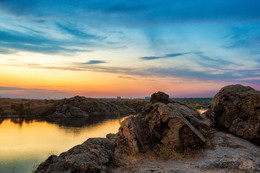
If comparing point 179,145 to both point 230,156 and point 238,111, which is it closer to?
point 230,156

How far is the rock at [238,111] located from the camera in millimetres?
13016

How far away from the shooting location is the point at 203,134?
14.0 m

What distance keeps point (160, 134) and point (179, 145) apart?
1441 mm

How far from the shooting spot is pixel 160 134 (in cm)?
1310

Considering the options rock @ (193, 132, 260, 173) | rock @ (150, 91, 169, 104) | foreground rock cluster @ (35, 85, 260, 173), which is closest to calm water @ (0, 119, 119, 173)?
foreground rock cluster @ (35, 85, 260, 173)

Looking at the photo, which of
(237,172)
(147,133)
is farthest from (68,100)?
(237,172)

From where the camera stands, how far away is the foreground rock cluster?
979 cm

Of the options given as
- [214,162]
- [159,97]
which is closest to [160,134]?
[214,162]

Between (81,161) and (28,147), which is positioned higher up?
(81,161)

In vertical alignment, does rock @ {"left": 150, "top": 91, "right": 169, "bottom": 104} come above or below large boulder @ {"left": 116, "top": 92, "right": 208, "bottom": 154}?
above

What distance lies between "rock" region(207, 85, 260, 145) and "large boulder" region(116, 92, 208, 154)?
2.28 meters

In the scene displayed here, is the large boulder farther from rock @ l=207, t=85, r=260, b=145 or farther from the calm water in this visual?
the calm water

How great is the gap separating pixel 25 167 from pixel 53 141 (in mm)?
11468

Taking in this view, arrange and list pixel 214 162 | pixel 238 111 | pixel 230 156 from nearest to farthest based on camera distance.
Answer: pixel 214 162 → pixel 230 156 → pixel 238 111
